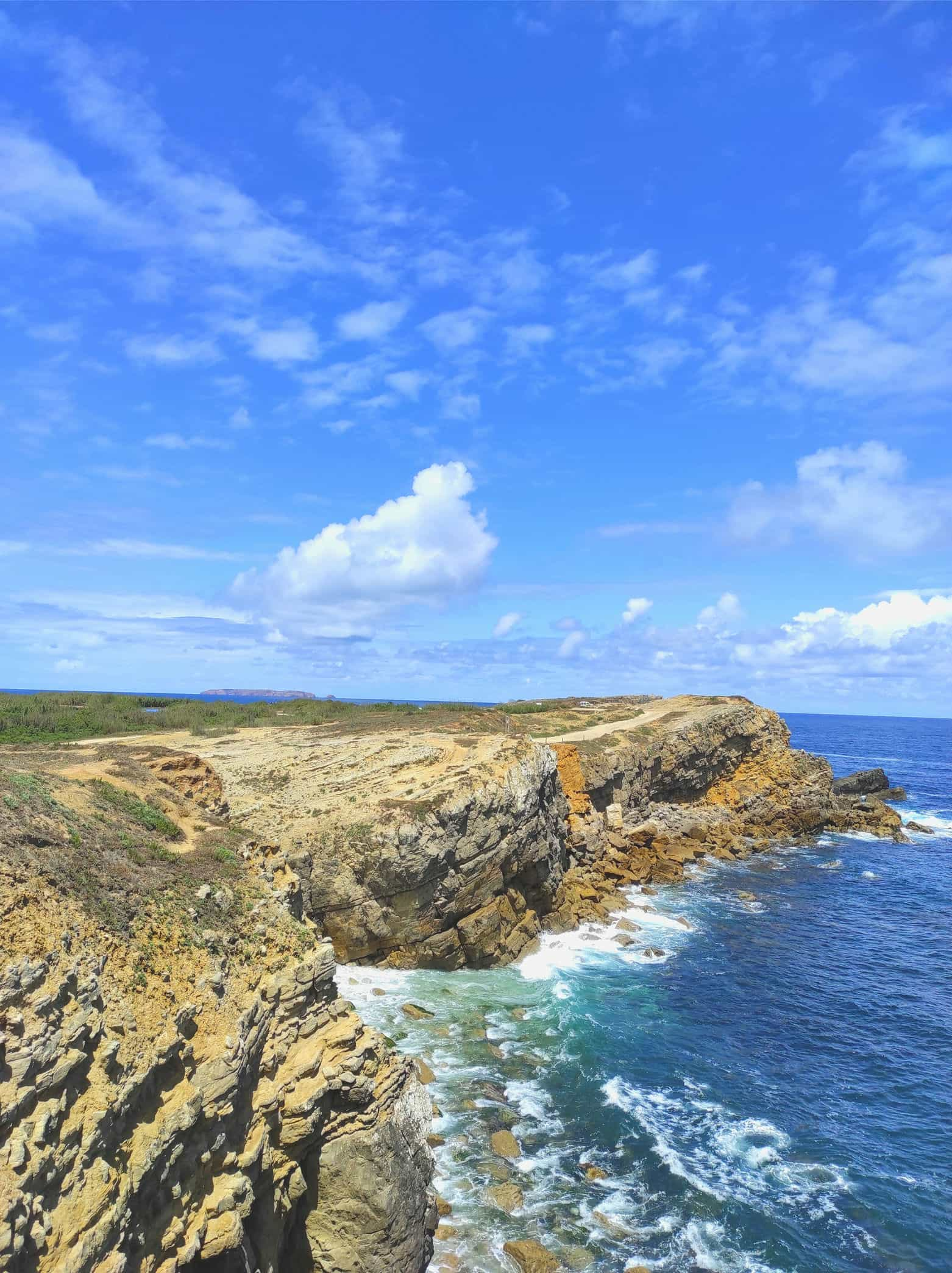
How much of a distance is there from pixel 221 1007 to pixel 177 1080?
1.78 m

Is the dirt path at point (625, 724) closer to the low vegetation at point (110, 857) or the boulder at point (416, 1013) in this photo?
the boulder at point (416, 1013)

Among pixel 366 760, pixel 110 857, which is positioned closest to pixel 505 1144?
pixel 110 857

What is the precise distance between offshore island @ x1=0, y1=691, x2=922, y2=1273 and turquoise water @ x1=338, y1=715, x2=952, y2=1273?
1274 millimetres

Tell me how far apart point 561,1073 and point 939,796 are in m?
85.7

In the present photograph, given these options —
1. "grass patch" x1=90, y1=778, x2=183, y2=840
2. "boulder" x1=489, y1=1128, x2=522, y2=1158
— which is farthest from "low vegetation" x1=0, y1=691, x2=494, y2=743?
"boulder" x1=489, y1=1128, x2=522, y2=1158

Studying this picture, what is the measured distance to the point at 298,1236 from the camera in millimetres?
14523

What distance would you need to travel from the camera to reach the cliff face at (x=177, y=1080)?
388 inches

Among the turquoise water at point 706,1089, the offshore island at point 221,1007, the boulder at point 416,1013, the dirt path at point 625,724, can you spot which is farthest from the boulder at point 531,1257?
the dirt path at point 625,724

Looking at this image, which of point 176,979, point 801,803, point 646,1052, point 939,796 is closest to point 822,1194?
point 646,1052

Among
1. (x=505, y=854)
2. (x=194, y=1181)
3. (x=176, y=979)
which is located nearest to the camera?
(x=194, y=1181)

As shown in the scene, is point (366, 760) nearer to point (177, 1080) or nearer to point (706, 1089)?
point (706, 1089)

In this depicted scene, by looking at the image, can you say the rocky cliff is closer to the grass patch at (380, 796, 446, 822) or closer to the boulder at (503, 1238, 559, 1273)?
the grass patch at (380, 796, 446, 822)

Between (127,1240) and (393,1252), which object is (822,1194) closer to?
(393,1252)

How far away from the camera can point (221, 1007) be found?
45.4 feet
